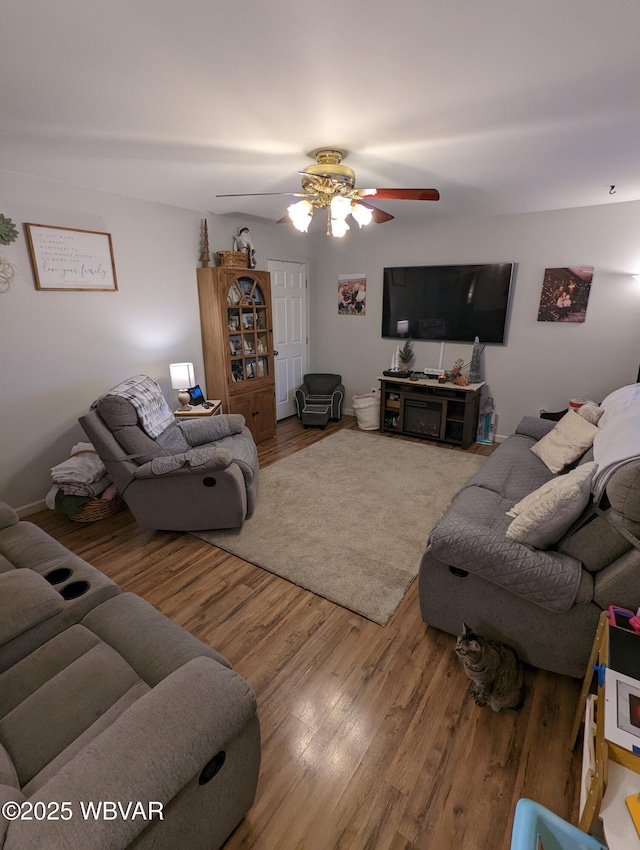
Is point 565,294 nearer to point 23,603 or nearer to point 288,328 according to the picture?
point 288,328

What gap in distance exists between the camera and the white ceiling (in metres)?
1.30

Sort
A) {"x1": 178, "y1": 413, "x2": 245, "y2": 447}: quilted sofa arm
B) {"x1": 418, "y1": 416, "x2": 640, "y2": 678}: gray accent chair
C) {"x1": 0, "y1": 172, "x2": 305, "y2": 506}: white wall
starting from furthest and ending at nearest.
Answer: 1. {"x1": 178, "y1": 413, "x2": 245, "y2": 447}: quilted sofa arm
2. {"x1": 0, "y1": 172, "x2": 305, "y2": 506}: white wall
3. {"x1": 418, "y1": 416, "x2": 640, "y2": 678}: gray accent chair

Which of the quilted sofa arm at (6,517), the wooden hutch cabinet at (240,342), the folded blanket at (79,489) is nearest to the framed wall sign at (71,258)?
the wooden hutch cabinet at (240,342)

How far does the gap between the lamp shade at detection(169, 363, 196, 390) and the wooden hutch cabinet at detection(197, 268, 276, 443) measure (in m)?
0.45

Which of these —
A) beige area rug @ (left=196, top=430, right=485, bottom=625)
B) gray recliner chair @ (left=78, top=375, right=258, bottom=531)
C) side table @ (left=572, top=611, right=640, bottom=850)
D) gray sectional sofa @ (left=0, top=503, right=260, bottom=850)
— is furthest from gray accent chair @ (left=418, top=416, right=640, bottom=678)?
gray recliner chair @ (left=78, top=375, right=258, bottom=531)

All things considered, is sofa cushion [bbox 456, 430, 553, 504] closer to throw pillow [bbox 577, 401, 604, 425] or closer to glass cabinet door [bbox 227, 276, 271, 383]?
throw pillow [bbox 577, 401, 604, 425]

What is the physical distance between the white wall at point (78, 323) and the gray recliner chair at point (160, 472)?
0.73m

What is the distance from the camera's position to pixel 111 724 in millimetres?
1054

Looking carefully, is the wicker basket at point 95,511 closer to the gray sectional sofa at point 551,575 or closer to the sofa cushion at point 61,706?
the sofa cushion at point 61,706

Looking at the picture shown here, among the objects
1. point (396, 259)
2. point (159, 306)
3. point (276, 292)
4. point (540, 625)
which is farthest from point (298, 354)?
point (540, 625)

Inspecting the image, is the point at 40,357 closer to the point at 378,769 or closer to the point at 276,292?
the point at 276,292

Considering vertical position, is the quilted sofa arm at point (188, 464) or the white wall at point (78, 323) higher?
the white wall at point (78, 323)

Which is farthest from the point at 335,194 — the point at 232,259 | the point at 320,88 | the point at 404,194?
the point at 232,259

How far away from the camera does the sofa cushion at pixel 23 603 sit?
4.19ft
